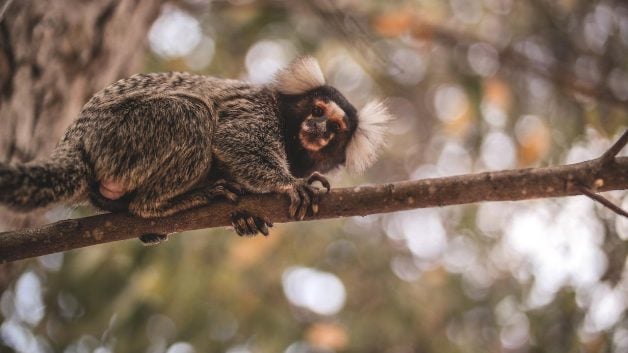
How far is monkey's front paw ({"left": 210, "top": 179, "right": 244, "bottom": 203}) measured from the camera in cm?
301

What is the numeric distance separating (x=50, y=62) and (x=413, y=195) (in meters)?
2.20

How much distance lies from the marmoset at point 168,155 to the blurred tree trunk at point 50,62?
35cm

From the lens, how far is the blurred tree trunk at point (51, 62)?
328 centimetres

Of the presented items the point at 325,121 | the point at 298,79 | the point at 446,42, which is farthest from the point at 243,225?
the point at 446,42

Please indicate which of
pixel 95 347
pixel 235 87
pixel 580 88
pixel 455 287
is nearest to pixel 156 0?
pixel 235 87

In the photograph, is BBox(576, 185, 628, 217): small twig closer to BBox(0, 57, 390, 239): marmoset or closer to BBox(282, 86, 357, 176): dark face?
BBox(0, 57, 390, 239): marmoset

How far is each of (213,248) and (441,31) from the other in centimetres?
282

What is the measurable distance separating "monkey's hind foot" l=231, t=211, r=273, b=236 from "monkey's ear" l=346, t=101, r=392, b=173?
1291mm

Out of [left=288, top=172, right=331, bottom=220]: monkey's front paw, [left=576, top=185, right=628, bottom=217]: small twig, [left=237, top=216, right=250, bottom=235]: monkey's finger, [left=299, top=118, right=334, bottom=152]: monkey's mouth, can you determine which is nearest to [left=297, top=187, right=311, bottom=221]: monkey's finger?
[left=288, top=172, right=331, bottom=220]: monkey's front paw

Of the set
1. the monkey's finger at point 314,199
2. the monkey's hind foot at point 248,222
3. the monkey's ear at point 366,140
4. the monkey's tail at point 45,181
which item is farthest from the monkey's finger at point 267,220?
the monkey's ear at point 366,140

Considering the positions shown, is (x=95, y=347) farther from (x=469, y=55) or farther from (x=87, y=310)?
(x=469, y=55)

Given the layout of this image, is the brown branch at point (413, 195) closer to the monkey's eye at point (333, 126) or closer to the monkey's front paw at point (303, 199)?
the monkey's front paw at point (303, 199)

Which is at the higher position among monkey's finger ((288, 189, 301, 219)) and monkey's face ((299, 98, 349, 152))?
monkey's finger ((288, 189, 301, 219))

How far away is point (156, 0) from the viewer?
4258 mm
